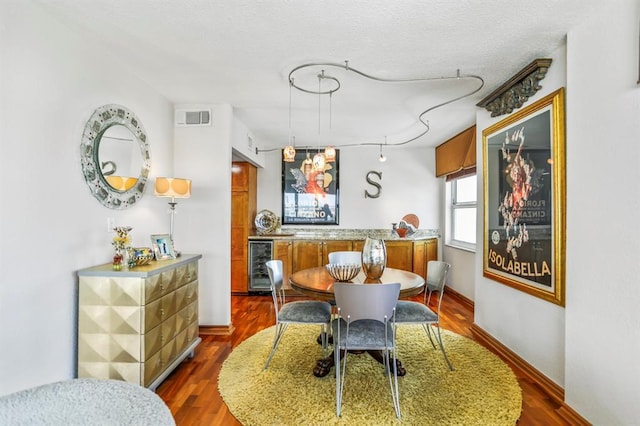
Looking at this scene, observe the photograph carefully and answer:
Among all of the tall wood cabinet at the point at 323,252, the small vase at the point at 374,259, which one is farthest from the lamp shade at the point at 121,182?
the tall wood cabinet at the point at 323,252

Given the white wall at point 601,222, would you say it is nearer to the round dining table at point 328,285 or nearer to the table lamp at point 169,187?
the round dining table at point 328,285

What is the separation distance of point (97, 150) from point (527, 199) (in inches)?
133

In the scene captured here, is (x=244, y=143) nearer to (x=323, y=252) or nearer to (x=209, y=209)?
(x=209, y=209)

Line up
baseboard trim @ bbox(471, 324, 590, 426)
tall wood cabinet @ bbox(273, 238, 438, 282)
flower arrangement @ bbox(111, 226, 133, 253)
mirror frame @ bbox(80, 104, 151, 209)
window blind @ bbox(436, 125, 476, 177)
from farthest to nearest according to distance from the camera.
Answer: tall wood cabinet @ bbox(273, 238, 438, 282) < window blind @ bbox(436, 125, 476, 177) < flower arrangement @ bbox(111, 226, 133, 253) < mirror frame @ bbox(80, 104, 151, 209) < baseboard trim @ bbox(471, 324, 590, 426)

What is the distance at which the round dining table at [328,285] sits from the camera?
2.32 metres

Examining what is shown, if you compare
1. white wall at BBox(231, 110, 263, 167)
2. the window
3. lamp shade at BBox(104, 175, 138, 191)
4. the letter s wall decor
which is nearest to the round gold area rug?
lamp shade at BBox(104, 175, 138, 191)

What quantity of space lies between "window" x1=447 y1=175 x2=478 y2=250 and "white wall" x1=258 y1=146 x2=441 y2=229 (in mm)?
298

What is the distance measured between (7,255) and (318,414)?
6.62 feet

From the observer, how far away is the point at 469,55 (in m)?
2.39

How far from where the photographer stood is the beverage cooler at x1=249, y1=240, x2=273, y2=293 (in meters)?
5.05

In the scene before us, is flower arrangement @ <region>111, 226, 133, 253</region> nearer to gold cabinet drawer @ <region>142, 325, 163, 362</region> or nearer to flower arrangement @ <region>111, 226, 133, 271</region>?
flower arrangement @ <region>111, 226, 133, 271</region>

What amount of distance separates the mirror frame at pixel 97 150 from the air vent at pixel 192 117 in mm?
652

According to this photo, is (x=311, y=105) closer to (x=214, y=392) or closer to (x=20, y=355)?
(x=214, y=392)

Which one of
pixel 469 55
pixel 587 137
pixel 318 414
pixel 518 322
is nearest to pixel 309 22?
pixel 469 55
